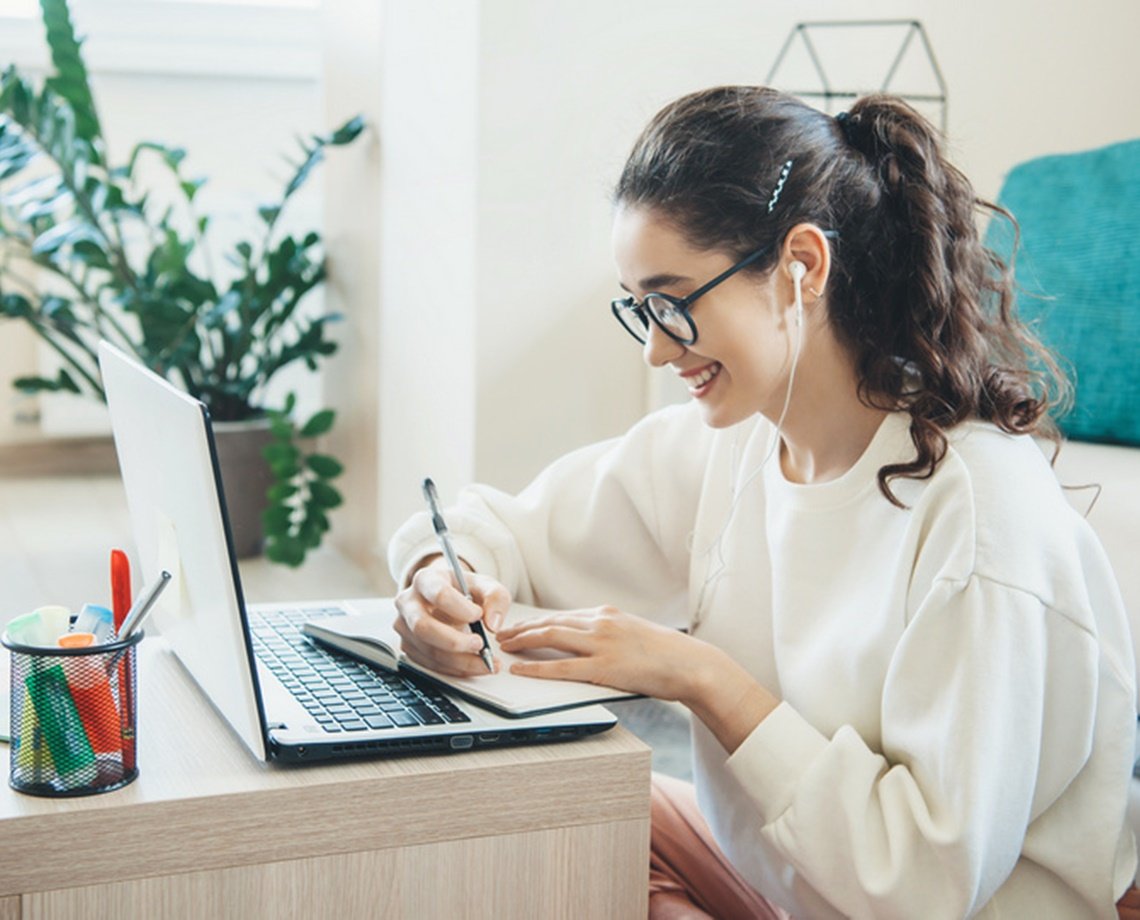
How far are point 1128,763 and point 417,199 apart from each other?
2022mm

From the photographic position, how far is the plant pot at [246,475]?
326 cm

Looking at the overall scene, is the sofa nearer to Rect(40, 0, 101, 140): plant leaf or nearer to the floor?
the floor

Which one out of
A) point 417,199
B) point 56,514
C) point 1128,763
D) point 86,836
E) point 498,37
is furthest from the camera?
point 56,514

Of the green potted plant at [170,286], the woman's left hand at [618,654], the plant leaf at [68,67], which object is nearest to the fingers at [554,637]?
the woman's left hand at [618,654]

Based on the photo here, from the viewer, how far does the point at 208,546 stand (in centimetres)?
83

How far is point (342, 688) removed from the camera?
39.1 inches

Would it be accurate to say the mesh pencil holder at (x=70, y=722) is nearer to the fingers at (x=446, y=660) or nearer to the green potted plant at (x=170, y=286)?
the fingers at (x=446, y=660)

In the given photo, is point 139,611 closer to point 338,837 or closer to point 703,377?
point 338,837

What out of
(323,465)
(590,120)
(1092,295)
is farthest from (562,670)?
(323,465)

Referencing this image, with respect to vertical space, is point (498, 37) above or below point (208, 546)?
above

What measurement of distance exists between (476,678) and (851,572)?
1.02 feet

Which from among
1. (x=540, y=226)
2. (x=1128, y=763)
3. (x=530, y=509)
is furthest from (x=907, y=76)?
(x=1128, y=763)

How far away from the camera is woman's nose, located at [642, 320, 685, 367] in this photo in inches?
43.4

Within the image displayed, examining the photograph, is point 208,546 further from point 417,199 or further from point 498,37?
point 417,199
